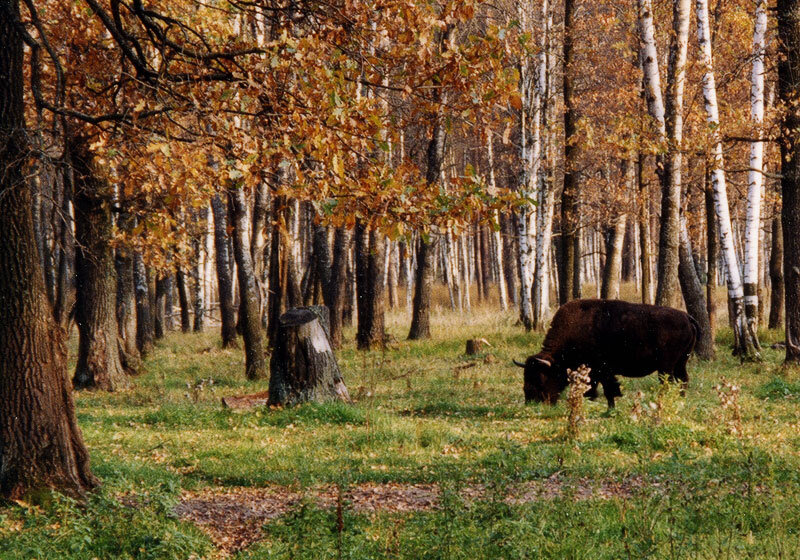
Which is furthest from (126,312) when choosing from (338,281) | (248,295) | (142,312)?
(338,281)

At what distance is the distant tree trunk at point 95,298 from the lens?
57.3 feet

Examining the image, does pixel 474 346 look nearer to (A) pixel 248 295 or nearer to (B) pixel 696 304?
(B) pixel 696 304

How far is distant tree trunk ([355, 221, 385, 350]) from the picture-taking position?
76.7 feet

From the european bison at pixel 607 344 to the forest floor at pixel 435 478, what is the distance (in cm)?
70

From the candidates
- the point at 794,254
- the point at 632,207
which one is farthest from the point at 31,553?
the point at 632,207

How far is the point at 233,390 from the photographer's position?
17062mm

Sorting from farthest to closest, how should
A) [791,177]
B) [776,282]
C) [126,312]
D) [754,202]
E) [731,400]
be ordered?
1. [776,282]
2. [126,312]
3. [754,202]
4. [791,177]
5. [731,400]

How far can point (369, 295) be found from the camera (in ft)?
77.8

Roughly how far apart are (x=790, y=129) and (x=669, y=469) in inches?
436

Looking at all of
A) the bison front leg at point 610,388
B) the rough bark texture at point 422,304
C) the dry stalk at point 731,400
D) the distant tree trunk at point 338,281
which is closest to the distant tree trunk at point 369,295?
the distant tree trunk at point 338,281

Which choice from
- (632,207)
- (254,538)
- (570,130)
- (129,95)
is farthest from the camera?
(632,207)

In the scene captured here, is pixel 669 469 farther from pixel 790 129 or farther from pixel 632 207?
pixel 632 207

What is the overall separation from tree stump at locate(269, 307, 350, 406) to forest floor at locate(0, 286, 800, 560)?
23.8 inches

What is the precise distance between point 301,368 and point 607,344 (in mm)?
5374
